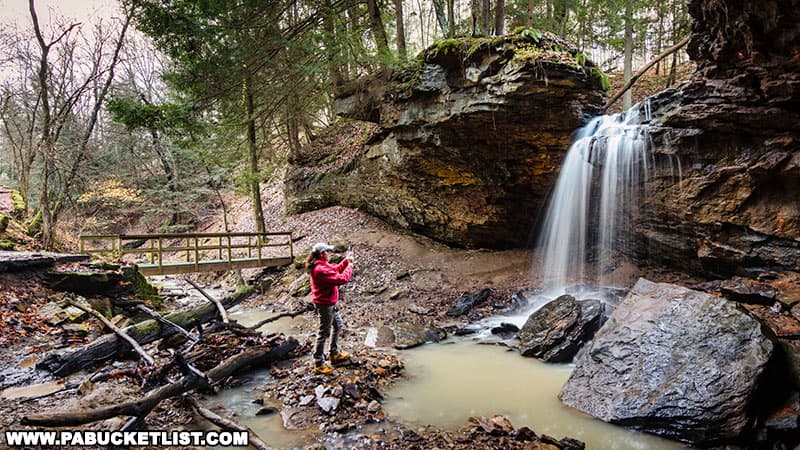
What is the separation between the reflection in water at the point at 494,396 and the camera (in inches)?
163

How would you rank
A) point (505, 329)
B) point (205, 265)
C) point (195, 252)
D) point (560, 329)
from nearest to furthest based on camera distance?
point (560, 329)
point (505, 329)
point (205, 265)
point (195, 252)

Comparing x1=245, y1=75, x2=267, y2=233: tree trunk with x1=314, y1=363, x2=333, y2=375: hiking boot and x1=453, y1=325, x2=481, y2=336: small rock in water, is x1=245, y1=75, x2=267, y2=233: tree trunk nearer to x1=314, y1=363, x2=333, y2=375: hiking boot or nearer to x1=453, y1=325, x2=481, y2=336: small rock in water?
x1=314, y1=363, x2=333, y2=375: hiking boot

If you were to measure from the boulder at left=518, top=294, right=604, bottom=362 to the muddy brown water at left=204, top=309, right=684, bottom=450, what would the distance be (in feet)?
0.82

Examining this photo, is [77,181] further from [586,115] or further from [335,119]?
[586,115]

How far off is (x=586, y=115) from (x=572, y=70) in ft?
4.76

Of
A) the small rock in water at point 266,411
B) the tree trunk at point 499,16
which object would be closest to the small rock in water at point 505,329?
the small rock in water at point 266,411

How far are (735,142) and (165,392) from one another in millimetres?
10335

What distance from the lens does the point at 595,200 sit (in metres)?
10.1

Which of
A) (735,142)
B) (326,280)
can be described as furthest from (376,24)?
(735,142)

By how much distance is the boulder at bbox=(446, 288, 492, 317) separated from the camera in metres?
9.07

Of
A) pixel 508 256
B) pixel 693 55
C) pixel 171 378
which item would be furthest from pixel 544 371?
pixel 693 55

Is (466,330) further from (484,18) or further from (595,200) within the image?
(484,18)

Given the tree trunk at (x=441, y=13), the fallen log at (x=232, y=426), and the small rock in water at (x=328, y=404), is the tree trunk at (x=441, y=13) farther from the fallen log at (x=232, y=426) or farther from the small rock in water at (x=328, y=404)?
the fallen log at (x=232, y=426)

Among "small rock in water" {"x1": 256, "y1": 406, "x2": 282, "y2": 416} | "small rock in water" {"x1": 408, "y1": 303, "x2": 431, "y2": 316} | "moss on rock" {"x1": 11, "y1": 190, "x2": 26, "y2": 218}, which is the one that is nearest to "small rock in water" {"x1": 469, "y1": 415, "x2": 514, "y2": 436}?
"small rock in water" {"x1": 256, "y1": 406, "x2": 282, "y2": 416}
